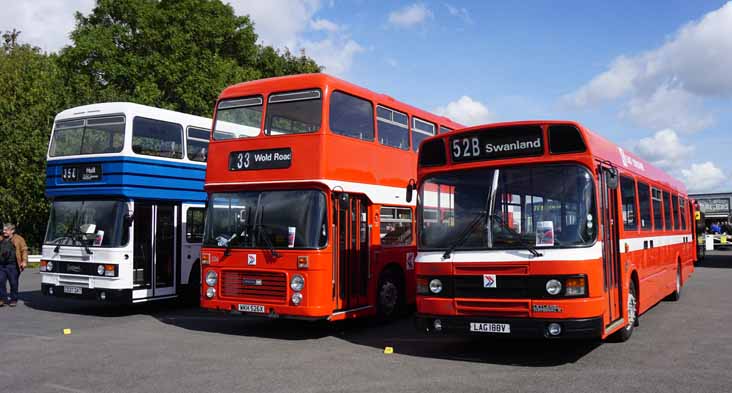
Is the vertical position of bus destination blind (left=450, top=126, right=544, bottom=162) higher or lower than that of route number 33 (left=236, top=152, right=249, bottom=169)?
lower

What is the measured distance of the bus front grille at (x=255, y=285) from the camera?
10.8 m

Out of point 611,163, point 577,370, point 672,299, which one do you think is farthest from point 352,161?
point 672,299

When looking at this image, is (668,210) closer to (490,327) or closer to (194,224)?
(490,327)

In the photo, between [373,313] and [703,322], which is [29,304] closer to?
[373,313]

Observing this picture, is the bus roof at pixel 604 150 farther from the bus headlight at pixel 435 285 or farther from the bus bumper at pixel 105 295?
the bus bumper at pixel 105 295

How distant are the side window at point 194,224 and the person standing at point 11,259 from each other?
409 cm

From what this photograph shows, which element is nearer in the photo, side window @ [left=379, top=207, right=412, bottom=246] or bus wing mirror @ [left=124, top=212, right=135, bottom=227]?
side window @ [left=379, top=207, right=412, bottom=246]

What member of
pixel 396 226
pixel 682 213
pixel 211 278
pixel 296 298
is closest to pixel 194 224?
pixel 211 278

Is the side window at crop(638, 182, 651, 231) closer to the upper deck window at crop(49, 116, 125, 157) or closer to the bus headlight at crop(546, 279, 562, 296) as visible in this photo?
the bus headlight at crop(546, 279, 562, 296)

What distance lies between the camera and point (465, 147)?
29.8 feet

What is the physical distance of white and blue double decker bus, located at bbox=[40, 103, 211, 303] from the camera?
13.4m

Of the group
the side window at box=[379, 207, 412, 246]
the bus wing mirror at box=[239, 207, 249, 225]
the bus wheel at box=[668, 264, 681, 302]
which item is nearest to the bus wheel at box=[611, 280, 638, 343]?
the side window at box=[379, 207, 412, 246]

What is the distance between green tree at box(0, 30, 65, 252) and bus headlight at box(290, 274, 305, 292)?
938 inches

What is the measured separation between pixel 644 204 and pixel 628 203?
4.80 feet
